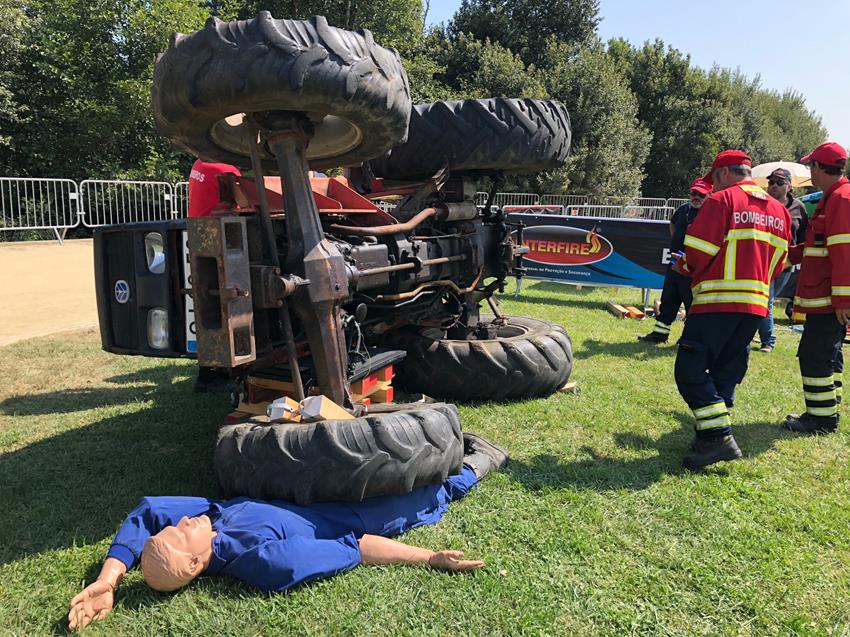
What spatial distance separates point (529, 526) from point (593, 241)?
24.4ft

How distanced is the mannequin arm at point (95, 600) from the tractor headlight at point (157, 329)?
104cm

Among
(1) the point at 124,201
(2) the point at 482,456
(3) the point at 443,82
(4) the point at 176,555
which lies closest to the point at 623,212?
(3) the point at 443,82

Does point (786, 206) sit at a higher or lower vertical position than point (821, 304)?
higher

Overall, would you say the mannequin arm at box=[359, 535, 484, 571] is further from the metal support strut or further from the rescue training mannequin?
the metal support strut

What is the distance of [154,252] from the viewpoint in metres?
2.79

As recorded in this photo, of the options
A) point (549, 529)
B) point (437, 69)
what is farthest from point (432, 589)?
point (437, 69)

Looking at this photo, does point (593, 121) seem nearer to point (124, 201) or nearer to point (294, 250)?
point (124, 201)

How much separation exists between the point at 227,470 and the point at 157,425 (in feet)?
5.25

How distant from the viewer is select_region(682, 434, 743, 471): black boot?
3436 millimetres

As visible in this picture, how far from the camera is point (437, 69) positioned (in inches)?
938

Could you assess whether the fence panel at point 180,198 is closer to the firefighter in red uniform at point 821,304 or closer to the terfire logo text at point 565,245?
the terfire logo text at point 565,245

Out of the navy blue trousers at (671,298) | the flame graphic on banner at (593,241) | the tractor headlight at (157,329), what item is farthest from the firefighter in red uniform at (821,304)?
the flame graphic on banner at (593,241)

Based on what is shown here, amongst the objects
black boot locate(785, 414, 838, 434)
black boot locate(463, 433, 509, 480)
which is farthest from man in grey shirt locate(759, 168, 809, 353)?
black boot locate(463, 433, 509, 480)

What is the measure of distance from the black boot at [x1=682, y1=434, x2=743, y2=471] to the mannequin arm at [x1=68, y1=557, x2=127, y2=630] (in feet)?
9.67
